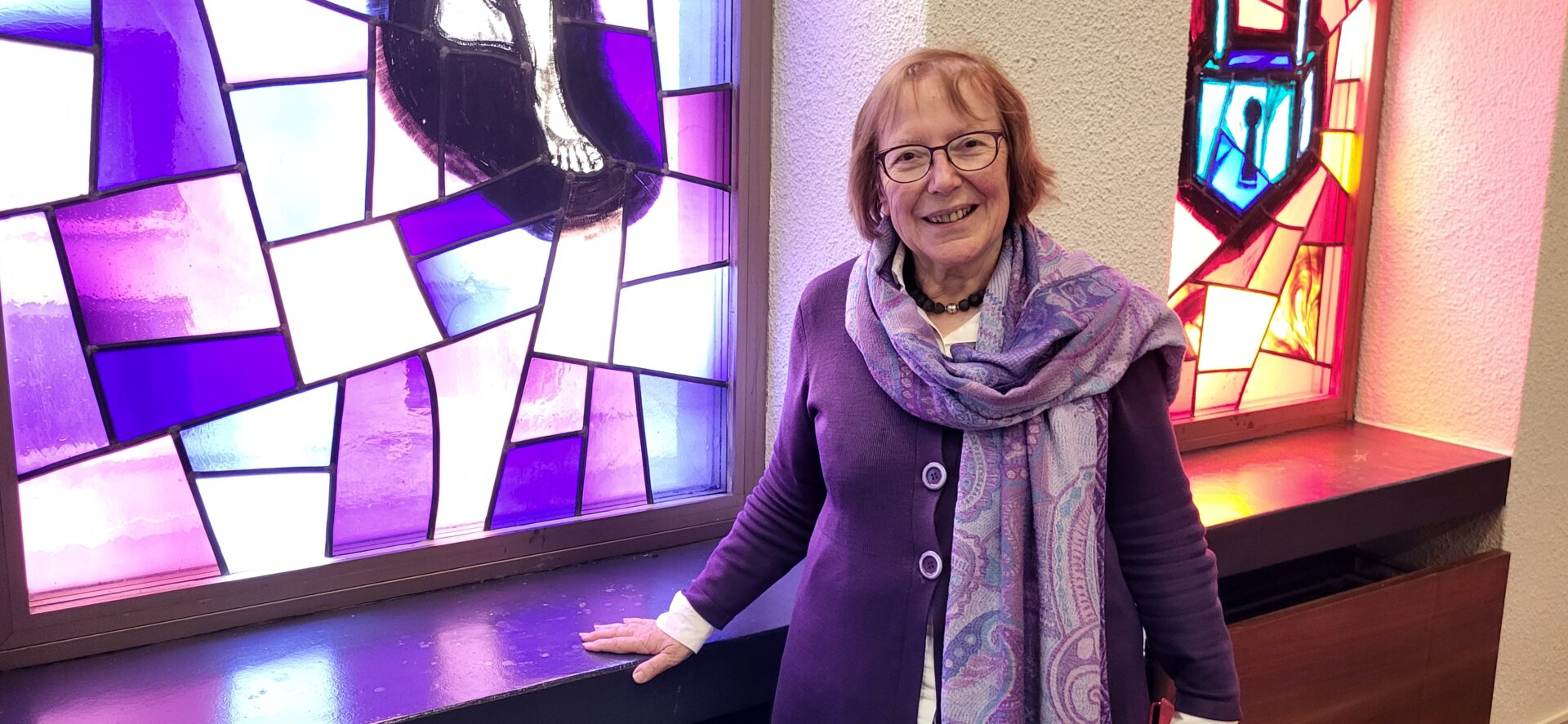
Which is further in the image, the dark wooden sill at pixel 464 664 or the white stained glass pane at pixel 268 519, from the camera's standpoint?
the white stained glass pane at pixel 268 519

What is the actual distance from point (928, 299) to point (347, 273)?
0.74 m

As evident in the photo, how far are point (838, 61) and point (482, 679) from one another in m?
0.95

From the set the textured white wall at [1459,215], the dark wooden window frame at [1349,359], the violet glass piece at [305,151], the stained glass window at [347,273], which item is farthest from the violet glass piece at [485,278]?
the textured white wall at [1459,215]

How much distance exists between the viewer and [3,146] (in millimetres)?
1166

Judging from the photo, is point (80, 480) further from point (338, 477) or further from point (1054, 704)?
point (1054, 704)

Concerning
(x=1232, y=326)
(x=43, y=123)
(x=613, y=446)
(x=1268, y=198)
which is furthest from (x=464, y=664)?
(x=1268, y=198)

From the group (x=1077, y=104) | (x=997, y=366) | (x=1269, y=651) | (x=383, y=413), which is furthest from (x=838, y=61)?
(x=1269, y=651)

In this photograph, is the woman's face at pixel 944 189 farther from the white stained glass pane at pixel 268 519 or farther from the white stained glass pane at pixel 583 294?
the white stained glass pane at pixel 268 519

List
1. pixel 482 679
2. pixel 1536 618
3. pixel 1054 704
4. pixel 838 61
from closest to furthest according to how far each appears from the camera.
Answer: pixel 1054 704
pixel 482 679
pixel 838 61
pixel 1536 618

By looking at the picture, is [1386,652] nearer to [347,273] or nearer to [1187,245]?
[1187,245]

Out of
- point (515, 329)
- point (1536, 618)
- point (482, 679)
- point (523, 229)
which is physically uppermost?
point (523, 229)

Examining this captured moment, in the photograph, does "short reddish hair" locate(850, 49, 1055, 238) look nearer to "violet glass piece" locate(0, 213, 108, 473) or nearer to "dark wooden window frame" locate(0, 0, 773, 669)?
"dark wooden window frame" locate(0, 0, 773, 669)

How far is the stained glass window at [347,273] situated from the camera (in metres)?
1.23

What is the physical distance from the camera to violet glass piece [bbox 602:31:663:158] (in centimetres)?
153
